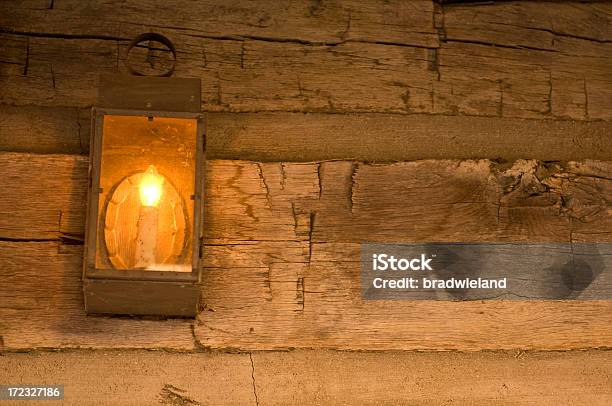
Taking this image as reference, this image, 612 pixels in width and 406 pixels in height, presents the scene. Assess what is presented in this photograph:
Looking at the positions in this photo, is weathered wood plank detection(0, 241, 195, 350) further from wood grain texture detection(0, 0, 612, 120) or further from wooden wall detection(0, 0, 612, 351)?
wood grain texture detection(0, 0, 612, 120)

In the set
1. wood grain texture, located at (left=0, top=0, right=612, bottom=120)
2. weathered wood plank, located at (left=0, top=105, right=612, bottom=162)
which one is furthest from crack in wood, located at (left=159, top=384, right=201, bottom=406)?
wood grain texture, located at (left=0, top=0, right=612, bottom=120)

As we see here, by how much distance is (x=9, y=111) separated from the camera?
1976mm

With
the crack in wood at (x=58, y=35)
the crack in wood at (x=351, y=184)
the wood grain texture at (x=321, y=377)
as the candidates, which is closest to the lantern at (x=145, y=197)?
the wood grain texture at (x=321, y=377)

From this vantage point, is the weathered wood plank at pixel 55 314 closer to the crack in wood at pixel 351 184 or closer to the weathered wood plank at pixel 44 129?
the weathered wood plank at pixel 44 129

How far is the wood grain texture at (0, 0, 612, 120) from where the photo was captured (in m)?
2.02

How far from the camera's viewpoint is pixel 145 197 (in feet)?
5.77

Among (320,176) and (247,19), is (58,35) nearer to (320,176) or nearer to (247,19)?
(247,19)

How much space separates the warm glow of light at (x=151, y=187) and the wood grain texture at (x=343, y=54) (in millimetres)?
326

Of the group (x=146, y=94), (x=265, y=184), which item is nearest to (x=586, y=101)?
(x=265, y=184)

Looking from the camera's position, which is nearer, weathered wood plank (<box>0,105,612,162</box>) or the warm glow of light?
the warm glow of light

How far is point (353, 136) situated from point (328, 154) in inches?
3.6

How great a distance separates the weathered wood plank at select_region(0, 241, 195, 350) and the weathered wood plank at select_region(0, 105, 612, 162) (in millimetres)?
293

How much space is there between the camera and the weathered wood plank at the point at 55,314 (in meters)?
1.84

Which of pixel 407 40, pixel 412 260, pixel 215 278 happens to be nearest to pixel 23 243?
pixel 215 278
